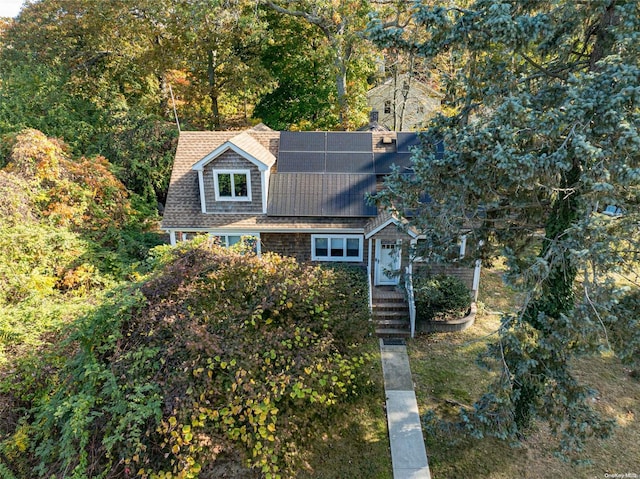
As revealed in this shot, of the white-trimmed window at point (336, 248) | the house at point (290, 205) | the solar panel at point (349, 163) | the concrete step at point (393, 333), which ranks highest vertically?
the solar panel at point (349, 163)

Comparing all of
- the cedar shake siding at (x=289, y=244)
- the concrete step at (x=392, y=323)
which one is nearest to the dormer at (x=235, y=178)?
the cedar shake siding at (x=289, y=244)

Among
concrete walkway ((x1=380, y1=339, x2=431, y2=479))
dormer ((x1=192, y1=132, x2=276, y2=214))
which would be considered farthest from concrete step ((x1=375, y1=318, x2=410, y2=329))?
dormer ((x1=192, y1=132, x2=276, y2=214))

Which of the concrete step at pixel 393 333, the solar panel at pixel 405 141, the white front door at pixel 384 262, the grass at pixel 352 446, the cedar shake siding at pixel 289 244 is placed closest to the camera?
the grass at pixel 352 446

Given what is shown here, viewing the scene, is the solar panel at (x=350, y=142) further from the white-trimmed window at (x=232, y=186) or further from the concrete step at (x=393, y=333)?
the concrete step at (x=393, y=333)

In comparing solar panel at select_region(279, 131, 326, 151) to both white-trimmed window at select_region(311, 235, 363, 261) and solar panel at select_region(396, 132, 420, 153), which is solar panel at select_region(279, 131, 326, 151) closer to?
solar panel at select_region(396, 132, 420, 153)

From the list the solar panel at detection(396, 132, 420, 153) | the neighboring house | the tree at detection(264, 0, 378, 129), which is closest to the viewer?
the solar panel at detection(396, 132, 420, 153)

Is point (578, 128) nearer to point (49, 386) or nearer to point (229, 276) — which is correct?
point (229, 276)
